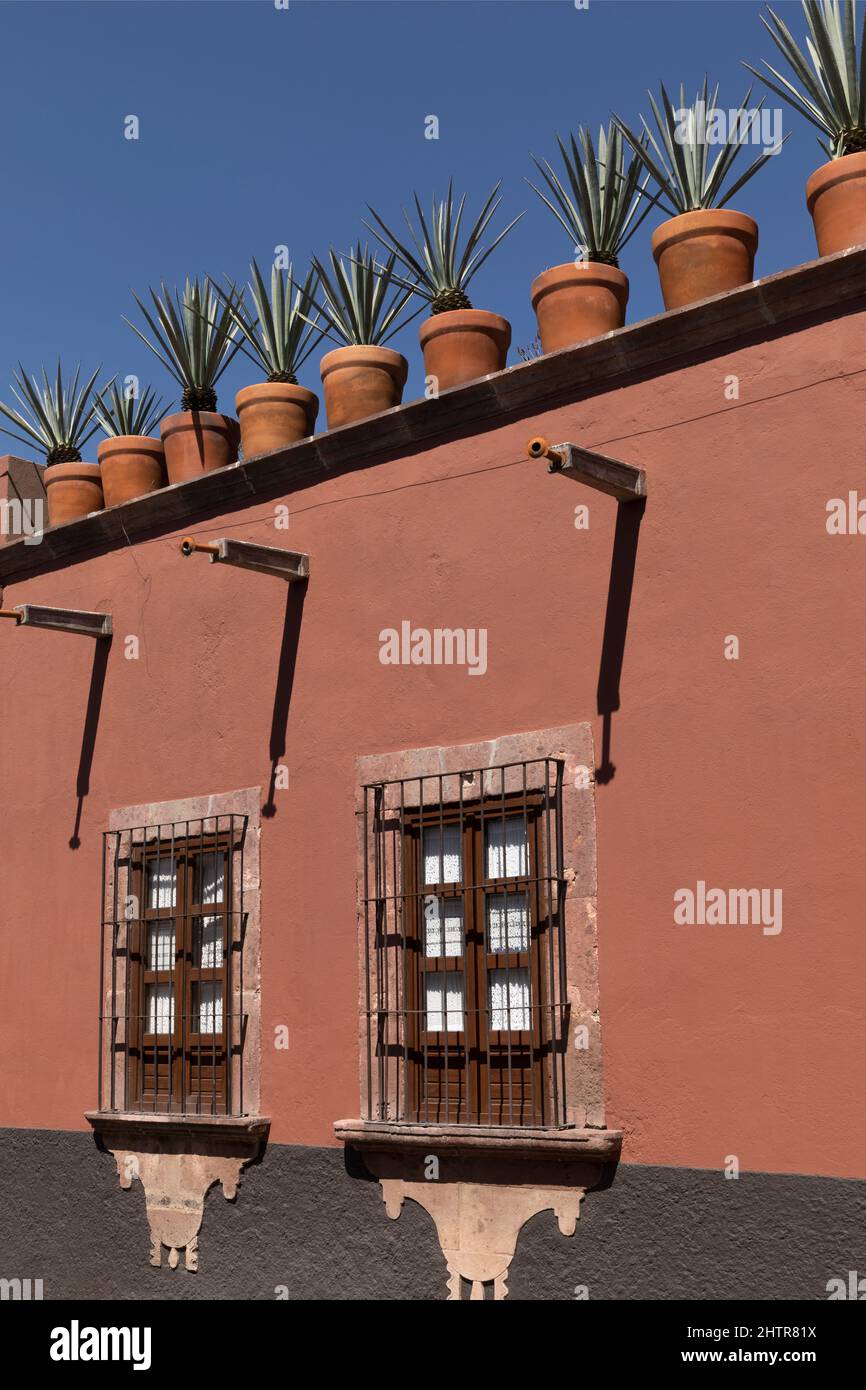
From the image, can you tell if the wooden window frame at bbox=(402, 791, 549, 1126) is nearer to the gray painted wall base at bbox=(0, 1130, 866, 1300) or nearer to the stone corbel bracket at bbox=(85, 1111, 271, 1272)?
the gray painted wall base at bbox=(0, 1130, 866, 1300)

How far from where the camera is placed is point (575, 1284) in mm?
5660

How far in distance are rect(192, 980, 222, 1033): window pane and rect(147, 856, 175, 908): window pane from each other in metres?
0.46

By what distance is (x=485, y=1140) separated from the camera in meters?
5.84

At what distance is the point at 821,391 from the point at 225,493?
3366 millimetres

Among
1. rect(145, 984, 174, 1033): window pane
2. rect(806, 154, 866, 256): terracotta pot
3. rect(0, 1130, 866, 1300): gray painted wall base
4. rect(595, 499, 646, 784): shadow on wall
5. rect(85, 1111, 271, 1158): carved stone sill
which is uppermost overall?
rect(806, 154, 866, 256): terracotta pot

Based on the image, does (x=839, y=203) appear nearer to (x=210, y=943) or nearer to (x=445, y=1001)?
(x=445, y=1001)

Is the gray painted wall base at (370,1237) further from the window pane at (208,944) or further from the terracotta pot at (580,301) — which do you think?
the terracotta pot at (580,301)

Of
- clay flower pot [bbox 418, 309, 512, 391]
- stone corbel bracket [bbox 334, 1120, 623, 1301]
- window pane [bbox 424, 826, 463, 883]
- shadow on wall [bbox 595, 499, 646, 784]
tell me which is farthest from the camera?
clay flower pot [bbox 418, 309, 512, 391]

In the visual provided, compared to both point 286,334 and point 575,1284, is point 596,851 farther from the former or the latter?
point 286,334

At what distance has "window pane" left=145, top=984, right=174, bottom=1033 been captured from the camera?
7.43m

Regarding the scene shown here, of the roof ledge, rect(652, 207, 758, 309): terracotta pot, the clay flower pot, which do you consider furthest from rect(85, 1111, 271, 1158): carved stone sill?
rect(652, 207, 758, 309): terracotta pot

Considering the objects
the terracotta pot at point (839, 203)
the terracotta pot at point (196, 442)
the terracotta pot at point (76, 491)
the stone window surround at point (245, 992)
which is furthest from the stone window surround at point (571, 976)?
the terracotta pot at point (76, 491)

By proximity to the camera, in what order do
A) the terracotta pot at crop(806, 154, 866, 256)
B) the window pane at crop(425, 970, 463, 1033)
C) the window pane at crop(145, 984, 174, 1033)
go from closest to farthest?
the terracotta pot at crop(806, 154, 866, 256), the window pane at crop(425, 970, 463, 1033), the window pane at crop(145, 984, 174, 1033)

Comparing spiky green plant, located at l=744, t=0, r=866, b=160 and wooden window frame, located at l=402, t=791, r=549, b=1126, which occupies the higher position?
spiky green plant, located at l=744, t=0, r=866, b=160
